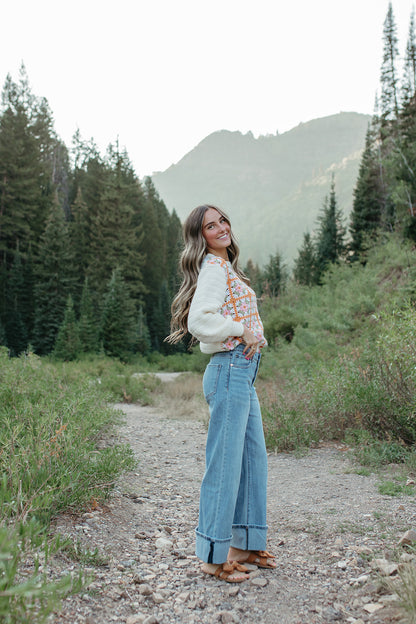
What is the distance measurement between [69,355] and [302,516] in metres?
22.5

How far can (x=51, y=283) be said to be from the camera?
30.4 meters

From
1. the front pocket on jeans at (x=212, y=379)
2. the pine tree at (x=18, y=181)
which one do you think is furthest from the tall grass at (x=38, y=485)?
the pine tree at (x=18, y=181)

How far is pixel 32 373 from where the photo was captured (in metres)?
6.72

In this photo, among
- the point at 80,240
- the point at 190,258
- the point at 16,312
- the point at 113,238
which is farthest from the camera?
the point at 113,238

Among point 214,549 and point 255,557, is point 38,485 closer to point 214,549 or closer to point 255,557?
point 214,549

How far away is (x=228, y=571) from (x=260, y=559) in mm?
245

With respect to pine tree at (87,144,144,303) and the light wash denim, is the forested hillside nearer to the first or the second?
pine tree at (87,144,144,303)

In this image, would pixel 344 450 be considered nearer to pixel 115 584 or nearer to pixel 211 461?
pixel 211 461

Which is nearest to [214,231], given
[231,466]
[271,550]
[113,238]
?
[231,466]

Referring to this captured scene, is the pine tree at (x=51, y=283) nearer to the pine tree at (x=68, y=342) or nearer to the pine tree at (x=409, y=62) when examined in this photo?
the pine tree at (x=68, y=342)

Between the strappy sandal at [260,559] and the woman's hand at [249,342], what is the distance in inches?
45.6

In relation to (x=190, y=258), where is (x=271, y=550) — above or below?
below

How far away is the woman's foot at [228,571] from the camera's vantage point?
2.61m

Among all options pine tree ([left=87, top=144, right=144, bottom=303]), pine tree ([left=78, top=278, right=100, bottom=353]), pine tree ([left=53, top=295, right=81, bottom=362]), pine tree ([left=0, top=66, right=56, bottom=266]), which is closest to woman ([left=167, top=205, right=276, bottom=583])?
pine tree ([left=53, top=295, right=81, bottom=362])
